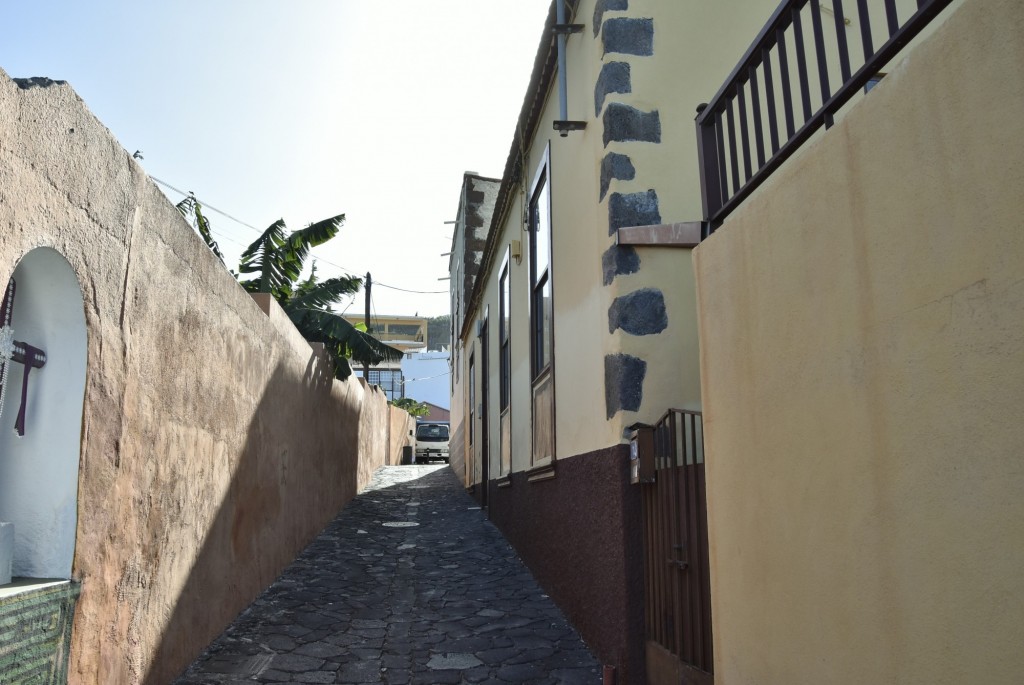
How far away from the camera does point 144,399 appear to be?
5.02m

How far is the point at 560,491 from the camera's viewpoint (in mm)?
7199

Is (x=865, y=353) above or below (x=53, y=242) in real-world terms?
below

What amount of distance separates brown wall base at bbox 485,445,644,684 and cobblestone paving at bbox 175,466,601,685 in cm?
27

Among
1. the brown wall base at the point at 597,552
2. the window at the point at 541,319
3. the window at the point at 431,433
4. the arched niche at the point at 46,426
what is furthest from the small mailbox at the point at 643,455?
the window at the point at 431,433

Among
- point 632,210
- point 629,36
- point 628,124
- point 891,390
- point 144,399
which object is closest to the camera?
point 891,390

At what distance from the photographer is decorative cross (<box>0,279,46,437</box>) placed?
4.01 m

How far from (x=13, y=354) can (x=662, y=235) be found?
3.59 m

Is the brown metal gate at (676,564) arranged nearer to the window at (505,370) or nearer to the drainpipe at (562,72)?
the drainpipe at (562,72)

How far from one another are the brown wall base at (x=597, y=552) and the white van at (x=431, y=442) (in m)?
25.4

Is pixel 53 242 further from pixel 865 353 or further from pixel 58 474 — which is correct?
pixel 865 353

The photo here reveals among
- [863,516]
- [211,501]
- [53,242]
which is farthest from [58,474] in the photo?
[863,516]

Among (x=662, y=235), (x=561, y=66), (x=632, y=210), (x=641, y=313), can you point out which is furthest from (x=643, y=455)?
(x=561, y=66)

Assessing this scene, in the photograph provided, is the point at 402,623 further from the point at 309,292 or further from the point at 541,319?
the point at 309,292

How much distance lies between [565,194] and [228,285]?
2755 mm
